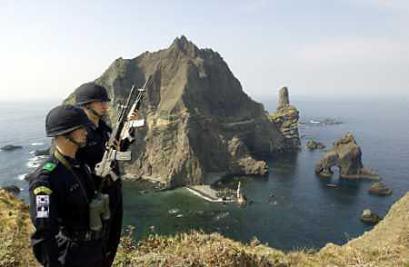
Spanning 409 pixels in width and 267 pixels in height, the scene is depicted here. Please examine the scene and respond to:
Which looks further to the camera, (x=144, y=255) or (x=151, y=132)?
(x=151, y=132)

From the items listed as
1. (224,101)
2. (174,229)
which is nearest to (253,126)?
(224,101)

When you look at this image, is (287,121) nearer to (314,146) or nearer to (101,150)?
(314,146)

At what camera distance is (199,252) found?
25.0 feet

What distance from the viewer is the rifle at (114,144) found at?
16.1 feet

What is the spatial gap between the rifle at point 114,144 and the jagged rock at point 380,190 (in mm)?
71185

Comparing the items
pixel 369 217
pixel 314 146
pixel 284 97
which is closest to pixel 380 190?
pixel 369 217

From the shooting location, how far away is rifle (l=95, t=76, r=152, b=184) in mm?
4902

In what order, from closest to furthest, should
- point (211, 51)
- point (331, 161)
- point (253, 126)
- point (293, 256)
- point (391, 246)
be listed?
1. point (293, 256)
2. point (391, 246)
3. point (331, 161)
4. point (253, 126)
5. point (211, 51)

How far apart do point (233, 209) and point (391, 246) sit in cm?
5192

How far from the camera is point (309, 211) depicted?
6041 centimetres

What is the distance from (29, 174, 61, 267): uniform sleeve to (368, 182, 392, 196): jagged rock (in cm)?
7321

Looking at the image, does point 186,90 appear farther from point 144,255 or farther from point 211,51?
point 144,255

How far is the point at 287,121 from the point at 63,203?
134613 mm

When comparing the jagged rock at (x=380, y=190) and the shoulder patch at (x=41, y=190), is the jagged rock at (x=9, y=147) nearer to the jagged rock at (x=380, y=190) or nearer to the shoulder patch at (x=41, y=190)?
the jagged rock at (x=380, y=190)
